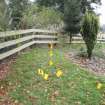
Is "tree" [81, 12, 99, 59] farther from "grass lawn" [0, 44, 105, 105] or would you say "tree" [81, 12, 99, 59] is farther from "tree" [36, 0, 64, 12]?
"tree" [36, 0, 64, 12]

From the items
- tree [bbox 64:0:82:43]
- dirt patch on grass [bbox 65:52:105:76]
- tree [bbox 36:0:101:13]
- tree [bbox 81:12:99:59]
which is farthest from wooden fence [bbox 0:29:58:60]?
tree [bbox 36:0:101:13]

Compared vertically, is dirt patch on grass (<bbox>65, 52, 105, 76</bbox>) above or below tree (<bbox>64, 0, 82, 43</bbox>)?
below

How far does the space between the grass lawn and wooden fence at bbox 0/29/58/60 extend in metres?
0.94

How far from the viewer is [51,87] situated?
8.73 m

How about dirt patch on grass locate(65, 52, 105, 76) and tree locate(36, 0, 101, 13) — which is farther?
tree locate(36, 0, 101, 13)

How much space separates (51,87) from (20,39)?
18.5 feet

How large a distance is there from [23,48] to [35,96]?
21.7 feet

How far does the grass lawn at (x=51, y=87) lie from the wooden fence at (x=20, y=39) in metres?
0.94

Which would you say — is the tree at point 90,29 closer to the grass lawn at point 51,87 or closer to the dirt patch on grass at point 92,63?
the dirt patch on grass at point 92,63

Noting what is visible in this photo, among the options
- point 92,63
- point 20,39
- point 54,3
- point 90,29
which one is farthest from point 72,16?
point 54,3

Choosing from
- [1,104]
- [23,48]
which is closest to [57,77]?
[1,104]

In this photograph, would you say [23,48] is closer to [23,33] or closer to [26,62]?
[23,33]

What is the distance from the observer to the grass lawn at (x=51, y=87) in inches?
309

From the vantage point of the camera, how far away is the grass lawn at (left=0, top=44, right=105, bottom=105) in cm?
784
